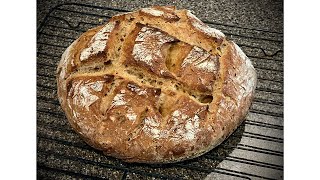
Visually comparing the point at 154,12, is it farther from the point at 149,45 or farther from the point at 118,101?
the point at 118,101

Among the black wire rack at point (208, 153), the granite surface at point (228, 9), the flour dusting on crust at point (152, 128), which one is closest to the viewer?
the flour dusting on crust at point (152, 128)

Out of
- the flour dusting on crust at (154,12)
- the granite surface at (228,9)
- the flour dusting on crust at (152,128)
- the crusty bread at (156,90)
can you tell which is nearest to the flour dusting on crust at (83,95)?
the crusty bread at (156,90)

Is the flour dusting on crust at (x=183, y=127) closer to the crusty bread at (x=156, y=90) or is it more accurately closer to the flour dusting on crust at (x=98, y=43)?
the crusty bread at (x=156, y=90)

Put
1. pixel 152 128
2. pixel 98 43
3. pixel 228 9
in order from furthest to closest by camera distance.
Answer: pixel 228 9, pixel 98 43, pixel 152 128

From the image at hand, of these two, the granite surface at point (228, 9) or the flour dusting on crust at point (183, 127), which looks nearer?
the flour dusting on crust at point (183, 127)

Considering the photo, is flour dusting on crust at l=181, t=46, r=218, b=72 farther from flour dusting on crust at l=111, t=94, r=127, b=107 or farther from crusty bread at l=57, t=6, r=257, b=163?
flour dusting on crust at l=111, t=94, r=127, b=107

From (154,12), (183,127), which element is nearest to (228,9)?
(154,12)

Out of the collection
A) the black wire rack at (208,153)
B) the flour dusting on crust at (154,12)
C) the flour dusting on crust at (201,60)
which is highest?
the flour dusting on crust at (154,12)
